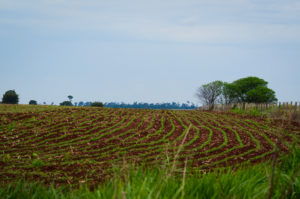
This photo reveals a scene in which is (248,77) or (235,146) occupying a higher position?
(248,77)

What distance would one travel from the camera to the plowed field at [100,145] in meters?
9.98

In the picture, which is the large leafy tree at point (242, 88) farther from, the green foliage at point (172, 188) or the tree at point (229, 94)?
the green foliage at point (172, 188)

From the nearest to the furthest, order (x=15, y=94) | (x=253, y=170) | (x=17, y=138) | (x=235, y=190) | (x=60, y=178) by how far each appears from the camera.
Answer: (x=235, y=190) → (x=253, y=170) → (x=60, y=178) → (x=17, y=138) → (x=15, y=94)

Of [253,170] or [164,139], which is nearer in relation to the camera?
[253,170]

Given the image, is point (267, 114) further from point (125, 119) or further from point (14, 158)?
point (14, 158)

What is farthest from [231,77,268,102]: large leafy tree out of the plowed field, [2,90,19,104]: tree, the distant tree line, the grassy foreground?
the grassy foreground

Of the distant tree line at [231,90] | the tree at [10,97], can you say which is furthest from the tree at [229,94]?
the tree at [10,97]

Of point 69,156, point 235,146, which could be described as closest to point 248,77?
point 235,146

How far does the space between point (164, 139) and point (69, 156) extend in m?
5.21

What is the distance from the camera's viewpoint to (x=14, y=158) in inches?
464

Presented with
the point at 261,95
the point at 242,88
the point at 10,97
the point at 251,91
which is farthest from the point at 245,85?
the point at 10,97

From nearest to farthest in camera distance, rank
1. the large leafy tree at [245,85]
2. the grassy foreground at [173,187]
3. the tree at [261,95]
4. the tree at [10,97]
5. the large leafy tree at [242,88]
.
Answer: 1. the grassy foreground at [173,187]
2. the tree at [10,97]
3. the tree at [261,95]
4. the large leafy tree at [242,88]
5. the large leafy tree at [245,85]

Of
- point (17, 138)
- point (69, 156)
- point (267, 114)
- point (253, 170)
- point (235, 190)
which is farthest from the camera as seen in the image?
point (267, 114)

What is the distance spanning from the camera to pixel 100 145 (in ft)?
44.5
